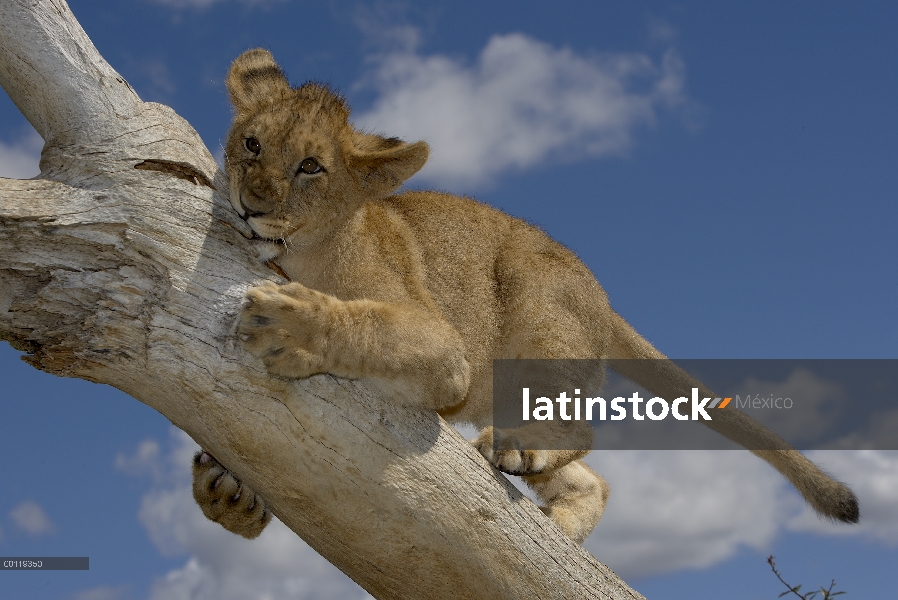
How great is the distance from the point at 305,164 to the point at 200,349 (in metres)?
1.42

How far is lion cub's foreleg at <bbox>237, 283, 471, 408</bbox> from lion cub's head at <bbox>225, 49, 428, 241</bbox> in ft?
2.12

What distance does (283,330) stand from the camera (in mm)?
4328

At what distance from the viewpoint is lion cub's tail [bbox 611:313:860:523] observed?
659 centimetres

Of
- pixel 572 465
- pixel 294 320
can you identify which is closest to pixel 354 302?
pixel 294 320

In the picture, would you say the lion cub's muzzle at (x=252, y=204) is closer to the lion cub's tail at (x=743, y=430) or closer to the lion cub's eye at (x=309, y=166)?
the lion cub's eye at (x=309, y=166)

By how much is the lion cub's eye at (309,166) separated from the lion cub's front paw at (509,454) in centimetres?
208

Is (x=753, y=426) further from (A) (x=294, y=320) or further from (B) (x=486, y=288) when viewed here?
(A) (x=294, y=320)

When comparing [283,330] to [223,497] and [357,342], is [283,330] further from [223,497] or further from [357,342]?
[223,497]

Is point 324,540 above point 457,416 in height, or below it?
below

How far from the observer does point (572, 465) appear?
7027 mm

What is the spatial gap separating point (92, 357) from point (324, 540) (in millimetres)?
1713

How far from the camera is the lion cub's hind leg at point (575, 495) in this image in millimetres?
Answer: 6582

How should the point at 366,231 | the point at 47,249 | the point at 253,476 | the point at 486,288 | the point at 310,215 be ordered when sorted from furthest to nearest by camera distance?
the point at 486,288 < the point at 366,231 < the point at 310,215 < the point at 253,476 < the point at 47,249

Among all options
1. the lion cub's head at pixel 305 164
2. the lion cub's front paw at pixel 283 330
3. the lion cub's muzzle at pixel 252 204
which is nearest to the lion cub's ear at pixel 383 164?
the lion cub's head at pixel 305 164
